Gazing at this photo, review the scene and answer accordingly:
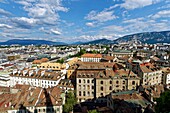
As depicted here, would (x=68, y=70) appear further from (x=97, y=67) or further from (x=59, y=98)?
(x=59, y=98)

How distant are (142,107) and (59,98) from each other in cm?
2759

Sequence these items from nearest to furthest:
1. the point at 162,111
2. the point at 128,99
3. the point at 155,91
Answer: the point at 162,111 < the point at 128,99 < the point at 155,91

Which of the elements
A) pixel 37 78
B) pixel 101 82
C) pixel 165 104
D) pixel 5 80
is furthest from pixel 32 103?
pixel 5 80

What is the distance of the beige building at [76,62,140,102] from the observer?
7181cm

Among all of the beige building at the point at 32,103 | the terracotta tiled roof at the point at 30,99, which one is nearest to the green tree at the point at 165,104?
the beige building at the point at 32,103

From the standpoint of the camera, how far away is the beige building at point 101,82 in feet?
236

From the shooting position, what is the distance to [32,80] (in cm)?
8719

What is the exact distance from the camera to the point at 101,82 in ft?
237

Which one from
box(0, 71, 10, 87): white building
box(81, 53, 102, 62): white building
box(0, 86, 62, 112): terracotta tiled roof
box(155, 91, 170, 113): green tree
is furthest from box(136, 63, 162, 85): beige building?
box(81, 53, 102, 62): white building

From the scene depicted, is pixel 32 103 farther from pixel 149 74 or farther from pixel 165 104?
pixel 149 74

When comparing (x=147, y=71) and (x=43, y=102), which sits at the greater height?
(x=147, y=71)

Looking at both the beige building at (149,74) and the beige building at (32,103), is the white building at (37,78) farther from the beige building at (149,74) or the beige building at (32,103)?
the beige building at (149,74)

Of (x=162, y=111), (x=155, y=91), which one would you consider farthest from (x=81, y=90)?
(x=162, y=111)

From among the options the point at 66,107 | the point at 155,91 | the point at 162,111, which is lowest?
the point at 66,107
